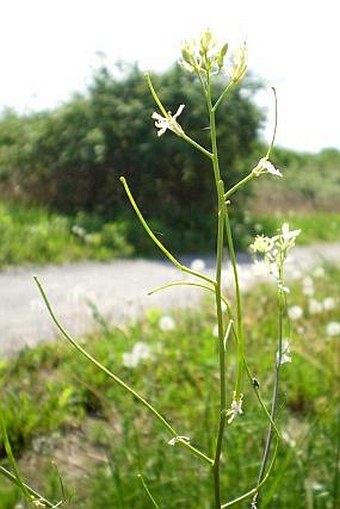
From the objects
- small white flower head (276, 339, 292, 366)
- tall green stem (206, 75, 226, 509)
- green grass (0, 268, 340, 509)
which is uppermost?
tall green stem (206, 75, 226, 509)

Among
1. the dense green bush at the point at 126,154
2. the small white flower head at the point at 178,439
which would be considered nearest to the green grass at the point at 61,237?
the dense green bush at the point at 126,154

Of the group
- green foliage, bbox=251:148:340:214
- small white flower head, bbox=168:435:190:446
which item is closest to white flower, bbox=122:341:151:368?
small white flower head, bbox=168:435:190:446

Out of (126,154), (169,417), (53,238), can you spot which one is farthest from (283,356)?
(126,154)

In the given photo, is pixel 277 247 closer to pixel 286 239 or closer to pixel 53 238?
pixel 286 239

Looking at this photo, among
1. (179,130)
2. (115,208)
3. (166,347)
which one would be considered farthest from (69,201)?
(179,130)

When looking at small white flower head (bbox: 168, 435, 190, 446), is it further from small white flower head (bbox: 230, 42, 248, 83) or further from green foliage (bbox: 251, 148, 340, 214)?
green foliage (bbox: 251, 148, 340, 214)

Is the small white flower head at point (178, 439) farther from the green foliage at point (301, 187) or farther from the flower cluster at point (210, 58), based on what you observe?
the green foliage at point (301, 187)
